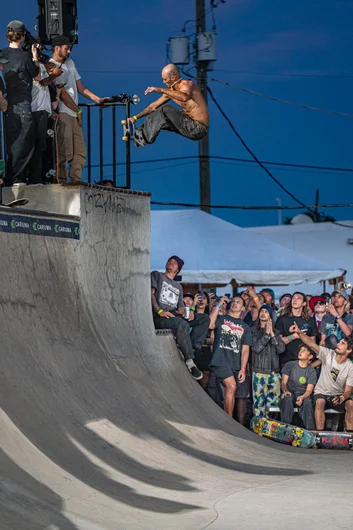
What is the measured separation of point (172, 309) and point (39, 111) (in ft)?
9.89

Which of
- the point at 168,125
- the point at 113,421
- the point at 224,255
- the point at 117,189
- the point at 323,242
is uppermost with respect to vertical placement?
the point at 168,125

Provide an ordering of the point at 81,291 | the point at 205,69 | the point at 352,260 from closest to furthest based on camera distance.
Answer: the point at 81,291 < the point at 205,69 < the point at 352,260

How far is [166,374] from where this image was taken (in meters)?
9.69

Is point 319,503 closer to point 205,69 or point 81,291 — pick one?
point 81,291

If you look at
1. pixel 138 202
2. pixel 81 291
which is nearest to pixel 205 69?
pixel 138 202

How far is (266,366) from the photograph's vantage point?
11234 millimetres

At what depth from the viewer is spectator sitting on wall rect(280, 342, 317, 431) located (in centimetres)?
1095

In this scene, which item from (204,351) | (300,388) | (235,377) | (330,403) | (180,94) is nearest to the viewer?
(180,94)

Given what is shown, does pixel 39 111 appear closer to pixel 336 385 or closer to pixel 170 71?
pixel 170 71

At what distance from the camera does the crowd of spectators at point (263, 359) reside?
10766mm

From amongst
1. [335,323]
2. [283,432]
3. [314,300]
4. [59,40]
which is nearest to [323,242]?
[314,300]

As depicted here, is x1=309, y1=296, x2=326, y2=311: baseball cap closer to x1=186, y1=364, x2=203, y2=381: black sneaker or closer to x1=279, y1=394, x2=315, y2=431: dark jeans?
x1=279, y1=394, x2=315, y2=431: dark jeans

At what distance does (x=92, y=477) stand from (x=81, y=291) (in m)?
2.66

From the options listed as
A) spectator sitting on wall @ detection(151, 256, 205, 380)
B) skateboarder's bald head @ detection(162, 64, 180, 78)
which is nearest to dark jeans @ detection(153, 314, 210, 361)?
spectator sitting on wall @ detection(151, 256, 205, 380)
